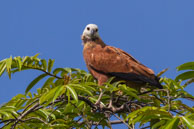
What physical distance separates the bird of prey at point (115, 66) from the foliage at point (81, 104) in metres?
0.25

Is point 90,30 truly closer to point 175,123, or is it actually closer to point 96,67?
point 96,67

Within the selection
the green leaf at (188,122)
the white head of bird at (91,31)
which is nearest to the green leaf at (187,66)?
the green leaf at (188,122)

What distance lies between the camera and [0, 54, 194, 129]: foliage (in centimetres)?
304

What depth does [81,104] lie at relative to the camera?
3.50m

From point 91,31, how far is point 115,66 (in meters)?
1.31

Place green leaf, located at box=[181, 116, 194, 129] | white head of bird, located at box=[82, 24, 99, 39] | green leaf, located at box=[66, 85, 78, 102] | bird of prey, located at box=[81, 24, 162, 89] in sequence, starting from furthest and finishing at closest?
white head of bird, located at box=[82, 24, 99, 39], bird of prey, located at box=[81, 24, 162, 89], green leaf, located at box=[66, 85, 78, 102], green leaf, located at box=[181, 116, 194, 129]

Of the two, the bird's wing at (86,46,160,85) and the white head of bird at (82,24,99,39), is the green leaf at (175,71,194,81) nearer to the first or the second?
the bird's wing at (86,46,160,85)

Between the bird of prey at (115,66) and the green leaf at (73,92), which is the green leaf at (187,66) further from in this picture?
the green leaf at (73,92)

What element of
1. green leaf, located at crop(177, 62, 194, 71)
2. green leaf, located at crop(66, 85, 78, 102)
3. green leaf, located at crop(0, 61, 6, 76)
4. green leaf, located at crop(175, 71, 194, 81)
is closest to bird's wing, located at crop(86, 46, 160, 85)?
green leaf, located at crop(175, 71, 194, 81)

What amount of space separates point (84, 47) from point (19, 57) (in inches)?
71.5

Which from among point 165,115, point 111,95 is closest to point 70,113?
point 111,95

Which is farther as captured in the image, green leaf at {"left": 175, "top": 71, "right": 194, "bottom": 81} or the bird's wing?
the bird's wing

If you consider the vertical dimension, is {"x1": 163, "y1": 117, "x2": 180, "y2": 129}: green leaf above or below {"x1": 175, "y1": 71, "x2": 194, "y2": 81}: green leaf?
below

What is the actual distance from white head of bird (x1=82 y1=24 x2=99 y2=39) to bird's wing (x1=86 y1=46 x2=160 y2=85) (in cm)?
56
